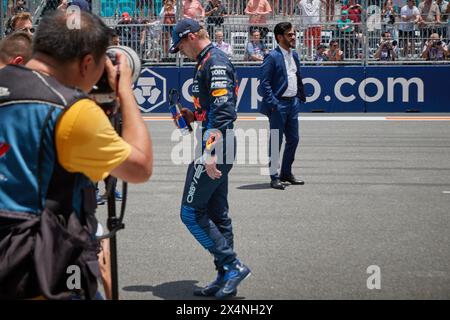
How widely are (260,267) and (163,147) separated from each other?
7105 mm

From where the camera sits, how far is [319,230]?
26.2 feet

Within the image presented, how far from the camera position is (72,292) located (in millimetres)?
2941

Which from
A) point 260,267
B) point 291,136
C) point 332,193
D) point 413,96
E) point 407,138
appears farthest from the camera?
point 413,96

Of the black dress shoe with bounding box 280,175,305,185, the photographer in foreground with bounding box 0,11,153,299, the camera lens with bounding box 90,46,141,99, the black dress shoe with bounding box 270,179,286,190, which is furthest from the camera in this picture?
the black dress shoe with bounding box 280,175,305,185

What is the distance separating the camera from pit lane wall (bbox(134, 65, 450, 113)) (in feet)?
61.6

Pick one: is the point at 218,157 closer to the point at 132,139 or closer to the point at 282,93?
the point at 132,139

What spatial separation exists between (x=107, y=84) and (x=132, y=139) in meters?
0.28

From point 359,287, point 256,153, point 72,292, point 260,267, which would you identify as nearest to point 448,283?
point 359,287

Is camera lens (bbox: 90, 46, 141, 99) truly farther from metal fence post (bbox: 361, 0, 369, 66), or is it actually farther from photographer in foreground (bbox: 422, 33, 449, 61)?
photographer in foreground (bbox: 422, 33, 449, 61)

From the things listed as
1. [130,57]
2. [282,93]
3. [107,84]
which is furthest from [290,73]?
[107,84]

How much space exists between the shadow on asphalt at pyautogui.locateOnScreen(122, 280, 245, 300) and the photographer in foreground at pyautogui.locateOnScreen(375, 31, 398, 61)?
44.7ft

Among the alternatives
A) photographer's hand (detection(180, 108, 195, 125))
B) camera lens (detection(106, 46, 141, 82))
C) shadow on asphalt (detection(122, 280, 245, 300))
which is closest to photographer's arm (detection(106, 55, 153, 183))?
camera lens (detection(106, 46, 141, 82))

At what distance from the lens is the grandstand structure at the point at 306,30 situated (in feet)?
62.5
